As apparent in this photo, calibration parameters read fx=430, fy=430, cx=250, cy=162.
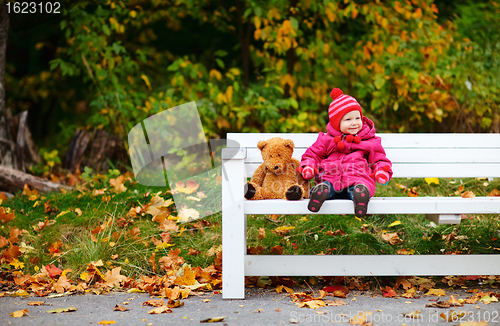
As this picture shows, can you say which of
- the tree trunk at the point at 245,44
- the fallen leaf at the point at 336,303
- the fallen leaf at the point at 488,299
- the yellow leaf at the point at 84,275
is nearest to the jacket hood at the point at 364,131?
the fallen leaf at the point at 336,303

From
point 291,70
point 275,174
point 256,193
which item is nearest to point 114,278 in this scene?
point 256,193

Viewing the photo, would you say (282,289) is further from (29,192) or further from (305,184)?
(29,192)

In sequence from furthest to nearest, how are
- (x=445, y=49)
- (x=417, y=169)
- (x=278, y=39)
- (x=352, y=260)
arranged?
(x=445, y=49)
(x=278, y=39)
(x=417, y=169)
(x=352, y=260)

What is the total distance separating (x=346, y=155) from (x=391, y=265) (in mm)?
679

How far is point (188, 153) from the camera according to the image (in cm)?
382

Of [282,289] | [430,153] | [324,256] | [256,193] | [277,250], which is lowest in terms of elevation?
[282,289]

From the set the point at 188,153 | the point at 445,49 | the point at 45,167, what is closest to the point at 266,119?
the point at 188,153

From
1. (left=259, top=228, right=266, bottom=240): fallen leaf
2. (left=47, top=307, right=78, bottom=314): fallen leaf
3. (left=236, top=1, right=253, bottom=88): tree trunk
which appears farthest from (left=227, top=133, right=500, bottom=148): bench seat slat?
(left=236, top=1, right=253, bottom=88): tree trunk

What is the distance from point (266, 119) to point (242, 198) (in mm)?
2652

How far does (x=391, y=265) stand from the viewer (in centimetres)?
245

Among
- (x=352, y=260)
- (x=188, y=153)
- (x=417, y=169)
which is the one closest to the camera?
(x=352, y=260)

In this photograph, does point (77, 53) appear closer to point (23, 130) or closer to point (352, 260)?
point (23, 130)

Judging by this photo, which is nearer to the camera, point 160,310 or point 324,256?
point 160,310

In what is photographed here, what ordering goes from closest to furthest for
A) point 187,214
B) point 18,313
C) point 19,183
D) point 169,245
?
point 18,313, point 169,245, point 187,214, point 19,183
